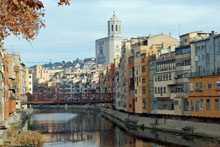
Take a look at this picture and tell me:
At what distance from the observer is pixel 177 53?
69.9 m

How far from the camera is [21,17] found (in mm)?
19859

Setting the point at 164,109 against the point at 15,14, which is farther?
the point at 164,109

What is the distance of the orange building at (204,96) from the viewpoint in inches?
2217

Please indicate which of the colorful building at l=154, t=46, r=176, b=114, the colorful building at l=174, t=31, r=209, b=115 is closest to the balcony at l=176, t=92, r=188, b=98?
the colorful building at l=174, t=31, r=209, b=115

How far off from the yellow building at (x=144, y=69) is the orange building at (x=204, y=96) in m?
18.3

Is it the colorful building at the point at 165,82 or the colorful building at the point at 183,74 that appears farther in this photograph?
the colorful building at the point at 165,82

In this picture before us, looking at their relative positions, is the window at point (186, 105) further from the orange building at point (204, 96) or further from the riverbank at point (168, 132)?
the riverbank at point (168, 132)

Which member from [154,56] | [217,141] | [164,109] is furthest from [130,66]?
[217,141]

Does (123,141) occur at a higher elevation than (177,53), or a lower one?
lower

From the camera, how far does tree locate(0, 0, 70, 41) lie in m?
18.6

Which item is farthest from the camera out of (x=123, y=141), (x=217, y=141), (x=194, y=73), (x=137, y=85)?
(x=137, y=85)

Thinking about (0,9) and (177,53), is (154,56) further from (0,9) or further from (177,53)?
(0,9)

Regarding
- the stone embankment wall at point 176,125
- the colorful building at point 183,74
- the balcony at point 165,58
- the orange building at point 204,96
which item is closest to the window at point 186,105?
the colorful building at point 183,74

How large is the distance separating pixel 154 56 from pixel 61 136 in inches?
864
